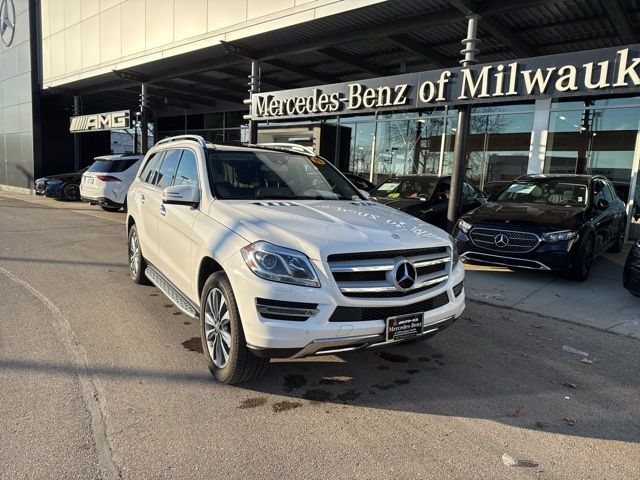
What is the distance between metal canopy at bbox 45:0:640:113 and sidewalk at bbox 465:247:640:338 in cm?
506

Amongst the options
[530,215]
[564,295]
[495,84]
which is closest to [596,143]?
[495,84]

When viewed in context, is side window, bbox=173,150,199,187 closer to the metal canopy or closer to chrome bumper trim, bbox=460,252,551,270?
chrome bumper trim, bbox=460,252,551,270

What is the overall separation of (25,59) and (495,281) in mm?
26216

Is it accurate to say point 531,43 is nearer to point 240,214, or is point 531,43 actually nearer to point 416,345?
point 416,345

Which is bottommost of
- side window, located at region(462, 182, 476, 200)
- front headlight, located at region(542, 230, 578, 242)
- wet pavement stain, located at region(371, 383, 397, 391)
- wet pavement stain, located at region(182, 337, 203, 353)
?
wet pavement stain, located at region(182, 337, 203, 353)

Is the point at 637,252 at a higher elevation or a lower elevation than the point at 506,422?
higher

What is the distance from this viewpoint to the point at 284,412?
3.29 metres

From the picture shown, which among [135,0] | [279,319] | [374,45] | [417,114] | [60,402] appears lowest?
[60,402]

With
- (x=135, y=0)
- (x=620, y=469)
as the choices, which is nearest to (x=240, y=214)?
(x=620, y=469)

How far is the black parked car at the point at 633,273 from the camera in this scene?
6.05m

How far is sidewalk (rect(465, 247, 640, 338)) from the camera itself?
5.81 m

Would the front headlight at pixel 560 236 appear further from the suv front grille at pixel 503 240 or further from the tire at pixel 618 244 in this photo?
the tire at pixel 618 244

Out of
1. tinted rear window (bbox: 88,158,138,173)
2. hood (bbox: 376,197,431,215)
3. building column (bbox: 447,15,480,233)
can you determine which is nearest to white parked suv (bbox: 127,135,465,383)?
building column (bbox: 447,15,480,233)

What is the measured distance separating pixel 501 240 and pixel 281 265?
5.16 meters
